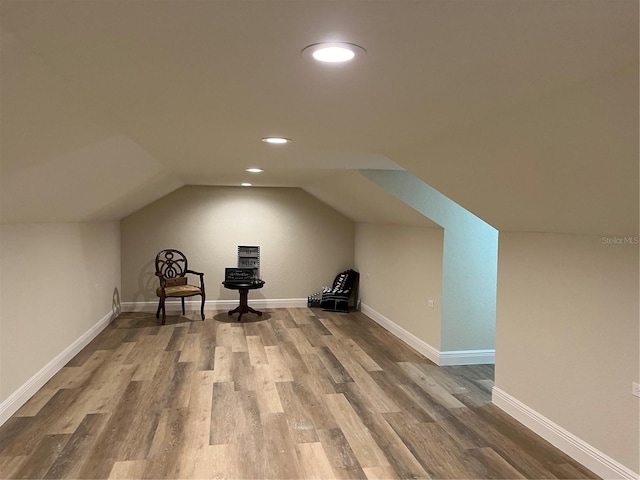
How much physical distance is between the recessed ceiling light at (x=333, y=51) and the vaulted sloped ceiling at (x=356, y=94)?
0.04 metres

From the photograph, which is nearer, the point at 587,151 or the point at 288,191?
the point at 587,151

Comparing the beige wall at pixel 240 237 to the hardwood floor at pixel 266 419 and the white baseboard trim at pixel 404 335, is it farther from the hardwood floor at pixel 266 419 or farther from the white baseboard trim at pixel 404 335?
the hardwood floor at pixel 266 419

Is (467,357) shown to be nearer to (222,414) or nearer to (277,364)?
(277,364)

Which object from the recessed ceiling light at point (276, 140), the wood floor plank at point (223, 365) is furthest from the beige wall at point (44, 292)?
the recessed ceiling light at point (276, 140)

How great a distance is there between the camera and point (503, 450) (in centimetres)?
326

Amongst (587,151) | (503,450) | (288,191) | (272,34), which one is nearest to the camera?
(272,34)

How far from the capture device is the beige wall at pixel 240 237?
768cm

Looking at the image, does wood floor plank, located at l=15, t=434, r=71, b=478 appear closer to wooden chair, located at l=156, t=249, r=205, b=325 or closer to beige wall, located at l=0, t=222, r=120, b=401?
beige wall, located at l=0, t=222, r=120, b=401

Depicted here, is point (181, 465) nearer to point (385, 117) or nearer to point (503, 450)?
point (503, 450)

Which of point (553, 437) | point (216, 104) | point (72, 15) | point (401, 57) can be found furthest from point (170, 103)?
point (553, 437)

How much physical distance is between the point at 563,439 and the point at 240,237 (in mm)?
5782

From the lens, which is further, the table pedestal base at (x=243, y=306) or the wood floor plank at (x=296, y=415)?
the table pedestal base at (x=243, y=306)

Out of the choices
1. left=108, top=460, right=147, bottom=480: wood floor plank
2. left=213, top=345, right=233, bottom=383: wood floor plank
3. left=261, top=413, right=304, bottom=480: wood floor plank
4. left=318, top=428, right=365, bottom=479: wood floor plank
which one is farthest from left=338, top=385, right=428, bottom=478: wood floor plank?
left=108, top=460, right=147, bottom=480: wood floor plank

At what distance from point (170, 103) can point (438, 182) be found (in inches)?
80.7
